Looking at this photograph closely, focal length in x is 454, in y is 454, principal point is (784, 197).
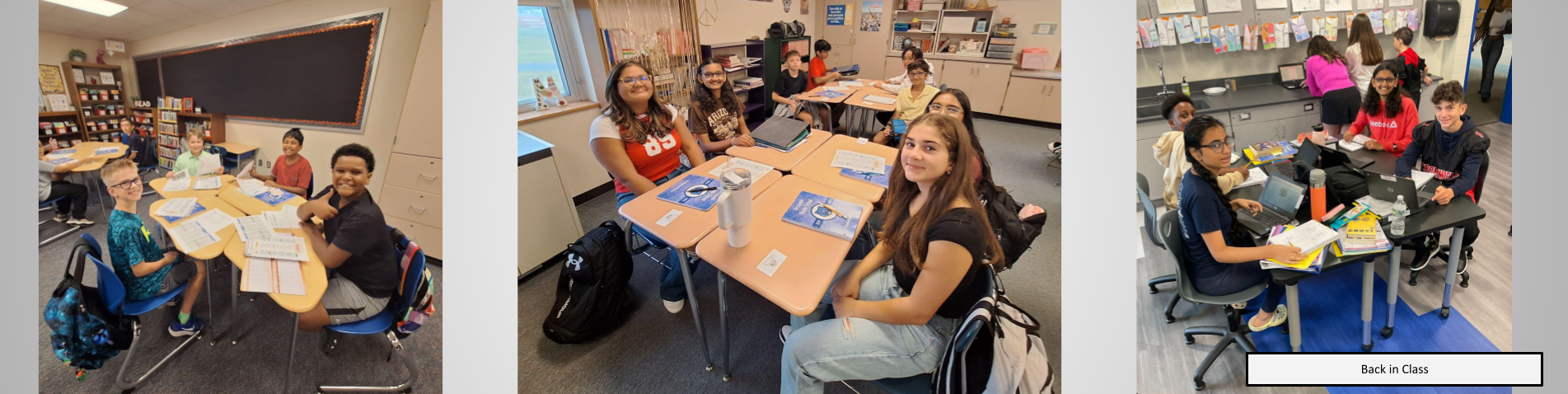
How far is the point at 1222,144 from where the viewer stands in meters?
1.29

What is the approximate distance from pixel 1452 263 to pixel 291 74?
3.16 m

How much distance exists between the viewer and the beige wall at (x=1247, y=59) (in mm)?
1183

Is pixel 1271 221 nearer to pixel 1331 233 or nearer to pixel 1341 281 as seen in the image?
pixel 1331 233

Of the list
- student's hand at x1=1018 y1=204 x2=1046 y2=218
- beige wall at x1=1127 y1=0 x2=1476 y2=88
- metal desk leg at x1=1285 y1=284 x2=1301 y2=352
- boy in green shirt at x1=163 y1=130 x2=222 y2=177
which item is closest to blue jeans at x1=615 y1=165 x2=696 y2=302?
boy in green shirt at x1=163 y1=130 x2=222 y2=177

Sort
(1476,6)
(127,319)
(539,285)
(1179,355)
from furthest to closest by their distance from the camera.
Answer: (539,285) < (1179,355) < (1476,6) < (127,319)

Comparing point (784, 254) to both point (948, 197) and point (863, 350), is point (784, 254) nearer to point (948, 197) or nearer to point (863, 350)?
point (863, 350)

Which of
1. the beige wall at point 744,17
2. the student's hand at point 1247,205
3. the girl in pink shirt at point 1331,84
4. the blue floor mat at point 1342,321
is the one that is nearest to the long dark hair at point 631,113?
the beige wall at point 744,17

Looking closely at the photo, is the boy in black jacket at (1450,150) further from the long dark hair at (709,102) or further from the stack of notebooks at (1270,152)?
the long dark hair at (709,102)

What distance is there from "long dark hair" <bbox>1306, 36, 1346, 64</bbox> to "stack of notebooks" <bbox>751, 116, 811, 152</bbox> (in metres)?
1.77

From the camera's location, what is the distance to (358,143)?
1120 mm

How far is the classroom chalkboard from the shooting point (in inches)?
41.4

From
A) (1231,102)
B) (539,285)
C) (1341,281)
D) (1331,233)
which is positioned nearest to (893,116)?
(1231,102)

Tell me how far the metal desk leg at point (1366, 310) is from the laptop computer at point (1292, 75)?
1.96 feet

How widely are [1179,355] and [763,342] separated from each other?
4.79 feet
